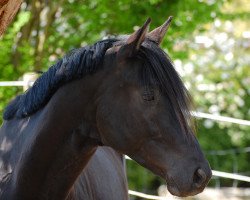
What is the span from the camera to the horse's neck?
3.05 metres

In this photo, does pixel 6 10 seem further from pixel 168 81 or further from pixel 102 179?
pixel 102 179

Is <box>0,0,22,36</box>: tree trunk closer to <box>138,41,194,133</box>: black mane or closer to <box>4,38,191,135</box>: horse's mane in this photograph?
<box>4,38,191,135</box>: horse's mane

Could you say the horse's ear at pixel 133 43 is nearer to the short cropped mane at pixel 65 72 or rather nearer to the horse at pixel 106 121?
the horse at pixel 106 121

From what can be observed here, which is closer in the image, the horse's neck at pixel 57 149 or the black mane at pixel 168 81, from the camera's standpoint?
the black mane at pixel 168 81

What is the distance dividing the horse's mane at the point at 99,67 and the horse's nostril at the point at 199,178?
0.59ft

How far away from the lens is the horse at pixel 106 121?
285 cm

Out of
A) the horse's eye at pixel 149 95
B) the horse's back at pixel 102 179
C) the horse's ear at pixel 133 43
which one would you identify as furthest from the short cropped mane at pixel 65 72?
the horse's back at pixel 102 179

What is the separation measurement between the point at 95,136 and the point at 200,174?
491 mm

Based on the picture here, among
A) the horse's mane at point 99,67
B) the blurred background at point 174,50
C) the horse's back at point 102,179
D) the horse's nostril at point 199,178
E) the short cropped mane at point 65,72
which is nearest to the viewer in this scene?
the horse's nostril at point 199,178

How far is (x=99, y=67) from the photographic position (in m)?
2.99

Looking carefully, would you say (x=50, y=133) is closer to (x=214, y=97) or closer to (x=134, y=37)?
(x=134, y=37)

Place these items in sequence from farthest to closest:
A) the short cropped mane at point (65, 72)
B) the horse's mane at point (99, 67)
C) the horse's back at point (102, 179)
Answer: the horse's back at point (102, 179)
the short cropped mane at point (65, 72)
the horse's mane at point (99, 67)

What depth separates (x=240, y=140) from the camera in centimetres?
1055

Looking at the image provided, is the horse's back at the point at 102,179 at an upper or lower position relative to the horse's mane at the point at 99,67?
lower
